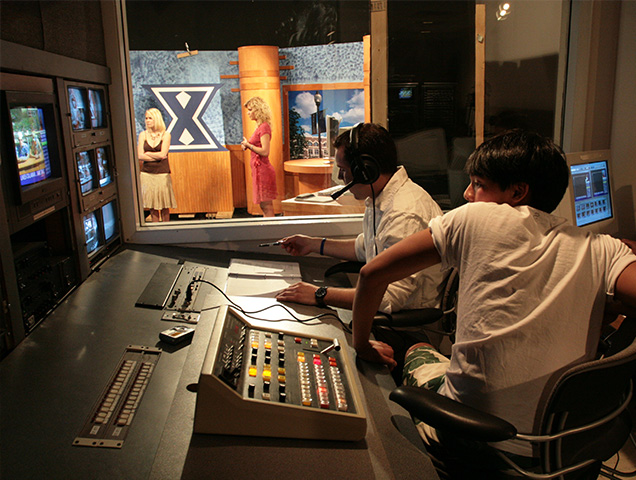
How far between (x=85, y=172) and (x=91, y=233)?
230 millimetres

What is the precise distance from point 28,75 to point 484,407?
1472mm

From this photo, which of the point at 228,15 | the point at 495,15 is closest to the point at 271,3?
the point at 228,15

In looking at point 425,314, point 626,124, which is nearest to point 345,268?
point 425,314

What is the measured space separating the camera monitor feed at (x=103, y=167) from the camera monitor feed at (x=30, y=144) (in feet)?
1.65

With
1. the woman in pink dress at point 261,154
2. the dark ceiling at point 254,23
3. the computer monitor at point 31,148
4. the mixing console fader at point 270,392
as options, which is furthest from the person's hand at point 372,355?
the dark ceiling at point 254,23

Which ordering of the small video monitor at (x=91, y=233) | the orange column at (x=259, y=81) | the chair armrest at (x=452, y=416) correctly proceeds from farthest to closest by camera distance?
the orange column at (x=259, y=81), the small video monitor at (x=91, y=233), the chair armrest at (x=452, y=416)

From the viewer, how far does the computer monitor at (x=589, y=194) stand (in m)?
2.20

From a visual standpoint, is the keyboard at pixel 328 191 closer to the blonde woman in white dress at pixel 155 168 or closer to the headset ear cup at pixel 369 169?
the blonde woman in white dress at pixel 155 168

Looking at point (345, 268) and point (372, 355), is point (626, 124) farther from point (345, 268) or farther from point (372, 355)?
point (372, 355)

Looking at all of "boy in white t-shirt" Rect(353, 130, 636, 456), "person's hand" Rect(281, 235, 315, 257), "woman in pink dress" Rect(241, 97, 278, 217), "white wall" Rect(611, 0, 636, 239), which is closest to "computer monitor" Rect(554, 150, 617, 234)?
"white wall" Rect(611, 0, 636, 239)

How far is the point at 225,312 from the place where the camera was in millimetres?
1145

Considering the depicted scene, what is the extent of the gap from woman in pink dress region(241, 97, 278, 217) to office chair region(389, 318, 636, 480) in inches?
75.5

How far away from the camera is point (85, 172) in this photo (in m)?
1.90

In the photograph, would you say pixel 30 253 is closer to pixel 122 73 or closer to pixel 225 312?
pixel 225 312
